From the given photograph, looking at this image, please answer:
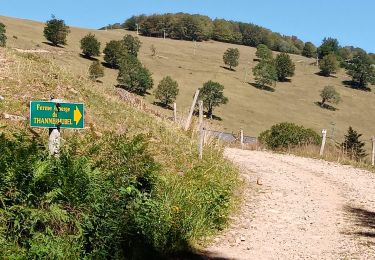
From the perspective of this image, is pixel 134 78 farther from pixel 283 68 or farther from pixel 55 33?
pixel 283 68

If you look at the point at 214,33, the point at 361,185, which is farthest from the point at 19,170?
the point at 214,33

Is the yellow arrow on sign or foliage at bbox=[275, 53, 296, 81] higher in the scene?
the yellow arrow on sign

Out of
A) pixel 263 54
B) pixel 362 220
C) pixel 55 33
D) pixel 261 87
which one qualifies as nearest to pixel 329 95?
pixel 261 87

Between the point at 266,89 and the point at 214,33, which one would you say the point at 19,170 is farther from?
the point at 214,33

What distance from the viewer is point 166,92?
8581 centimetres

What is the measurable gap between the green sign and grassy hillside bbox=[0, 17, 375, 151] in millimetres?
69786

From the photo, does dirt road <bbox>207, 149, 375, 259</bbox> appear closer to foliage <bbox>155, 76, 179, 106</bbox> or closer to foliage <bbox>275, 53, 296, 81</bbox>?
foliage <bbox>155, 76, 179, 106</bbox>

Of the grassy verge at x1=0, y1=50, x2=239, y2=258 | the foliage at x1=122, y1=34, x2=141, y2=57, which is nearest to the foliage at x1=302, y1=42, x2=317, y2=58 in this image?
the foliage at x1=122, y1=34, x2=141, y2=57

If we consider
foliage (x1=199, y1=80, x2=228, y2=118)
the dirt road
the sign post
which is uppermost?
the sign post

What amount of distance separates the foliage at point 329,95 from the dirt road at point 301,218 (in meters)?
93.4

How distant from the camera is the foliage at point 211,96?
3415 inches

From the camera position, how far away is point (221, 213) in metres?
8.29

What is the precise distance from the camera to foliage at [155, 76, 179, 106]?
85.8m

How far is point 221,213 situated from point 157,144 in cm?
291
